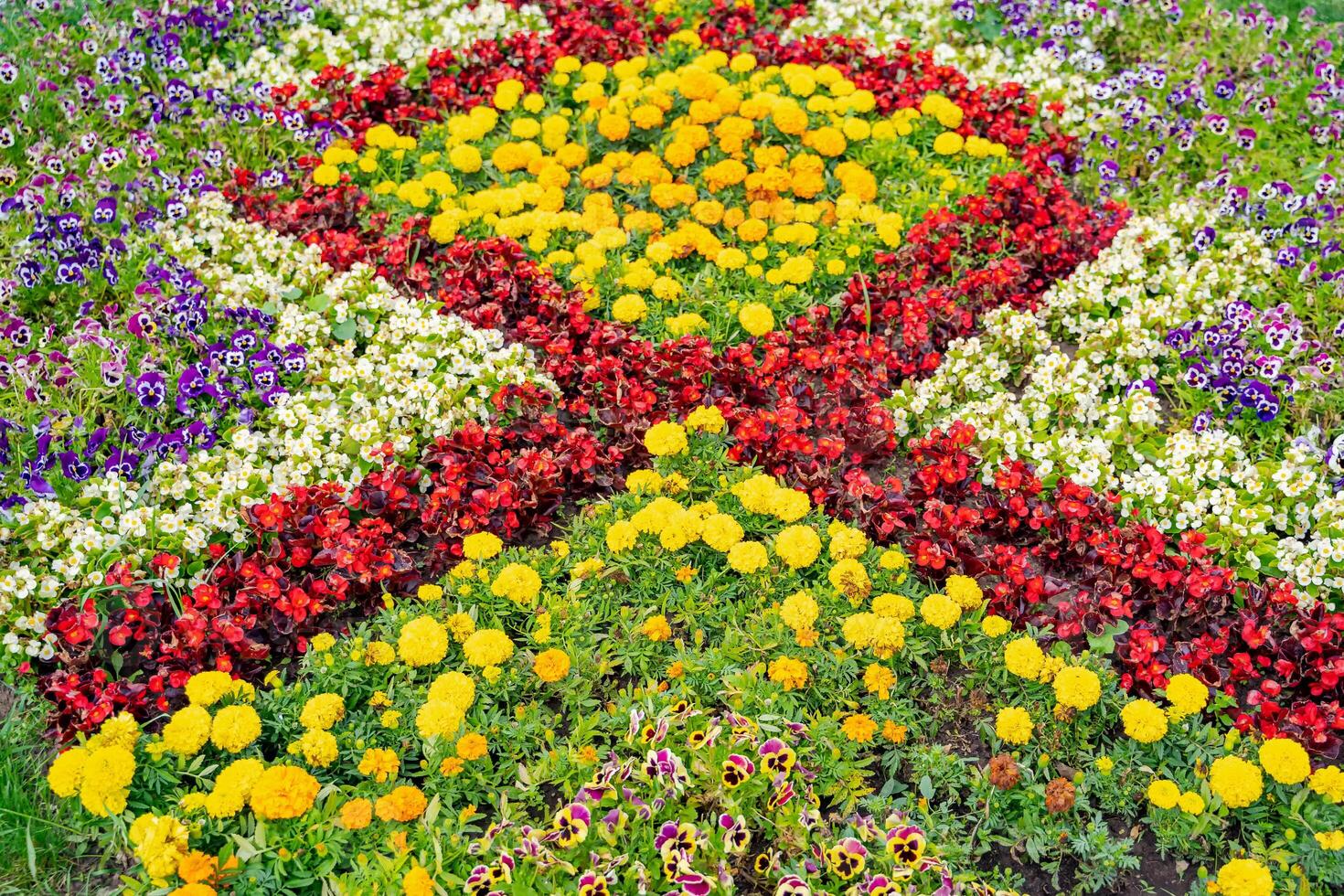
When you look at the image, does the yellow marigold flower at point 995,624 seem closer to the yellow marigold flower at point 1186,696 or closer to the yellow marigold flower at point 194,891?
the yellow marigold flower at point 1186,696

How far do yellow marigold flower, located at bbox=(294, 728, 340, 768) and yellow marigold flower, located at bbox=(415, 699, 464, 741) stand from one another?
0.87 ft

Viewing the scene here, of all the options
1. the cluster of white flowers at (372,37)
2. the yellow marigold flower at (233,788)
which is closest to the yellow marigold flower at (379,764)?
the yellow marigold flower at (233,788)

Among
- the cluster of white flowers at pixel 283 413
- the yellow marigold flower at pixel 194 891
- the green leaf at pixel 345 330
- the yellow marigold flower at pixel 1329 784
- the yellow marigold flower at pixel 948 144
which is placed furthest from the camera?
the yellow marigold flower at pixel 948 144

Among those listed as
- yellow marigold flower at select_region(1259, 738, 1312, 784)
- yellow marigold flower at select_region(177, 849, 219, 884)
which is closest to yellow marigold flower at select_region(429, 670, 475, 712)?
yellow marigold flower at select_region(177, 849, 219, 884)

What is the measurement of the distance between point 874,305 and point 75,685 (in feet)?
11.6

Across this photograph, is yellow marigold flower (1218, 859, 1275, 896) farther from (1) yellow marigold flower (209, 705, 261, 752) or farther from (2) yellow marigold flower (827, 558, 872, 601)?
(1) yellow marigold flower (209, 705, 261, 752)

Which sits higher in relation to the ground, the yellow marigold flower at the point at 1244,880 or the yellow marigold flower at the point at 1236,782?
the yellow marigold flower at the point at 1236,782

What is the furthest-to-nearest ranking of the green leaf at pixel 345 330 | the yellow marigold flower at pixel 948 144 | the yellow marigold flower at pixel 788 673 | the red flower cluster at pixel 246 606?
the yellow marigold flower at pixel 948 144
the green leaf at pixel 345 330
the red flower cluster at pixel 246 606
the yellow marigold flower at pixel 788 673

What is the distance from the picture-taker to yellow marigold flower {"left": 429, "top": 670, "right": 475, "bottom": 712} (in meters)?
3.36

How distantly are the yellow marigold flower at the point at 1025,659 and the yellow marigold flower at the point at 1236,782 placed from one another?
56 cm

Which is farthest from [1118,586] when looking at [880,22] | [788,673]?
[880,22]

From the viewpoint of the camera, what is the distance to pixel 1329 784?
3213 mm

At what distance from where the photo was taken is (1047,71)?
6.56 m

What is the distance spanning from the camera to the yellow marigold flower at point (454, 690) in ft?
11.0
